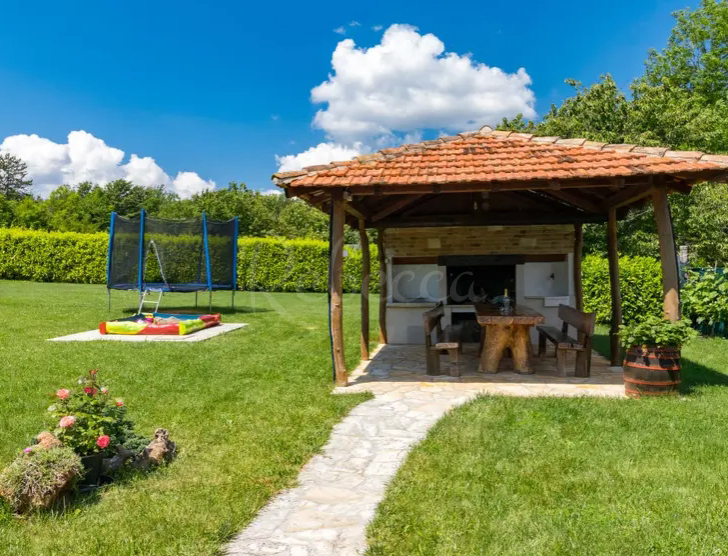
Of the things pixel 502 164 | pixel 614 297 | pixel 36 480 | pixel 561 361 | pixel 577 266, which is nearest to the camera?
pixel 36 480

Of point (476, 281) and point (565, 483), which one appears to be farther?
point (476, 281)

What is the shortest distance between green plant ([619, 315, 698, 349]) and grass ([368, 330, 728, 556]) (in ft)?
1.99

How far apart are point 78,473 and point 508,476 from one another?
276 cm

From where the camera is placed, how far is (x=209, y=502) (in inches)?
128

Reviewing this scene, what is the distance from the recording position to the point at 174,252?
14062mm

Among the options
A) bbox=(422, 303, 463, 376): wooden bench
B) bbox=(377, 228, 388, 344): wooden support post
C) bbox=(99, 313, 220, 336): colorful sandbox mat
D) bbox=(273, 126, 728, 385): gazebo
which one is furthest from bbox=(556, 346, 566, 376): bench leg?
bbox=(99, 313, 220, 336): colorful sandbox mat

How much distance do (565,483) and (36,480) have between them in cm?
324

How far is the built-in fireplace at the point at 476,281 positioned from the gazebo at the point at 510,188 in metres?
0.48

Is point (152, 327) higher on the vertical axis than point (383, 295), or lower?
lower

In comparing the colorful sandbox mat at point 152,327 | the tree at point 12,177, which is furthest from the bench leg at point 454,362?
the tree at point 12,177

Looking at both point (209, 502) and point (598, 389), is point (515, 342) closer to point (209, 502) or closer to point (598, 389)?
point (598, 389)

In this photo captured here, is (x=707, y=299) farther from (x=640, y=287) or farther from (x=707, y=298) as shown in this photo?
(x=640, y=287)

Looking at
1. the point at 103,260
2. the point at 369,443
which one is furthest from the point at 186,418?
the point at 103,260

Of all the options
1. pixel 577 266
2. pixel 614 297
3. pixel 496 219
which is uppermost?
pixel 496 219
